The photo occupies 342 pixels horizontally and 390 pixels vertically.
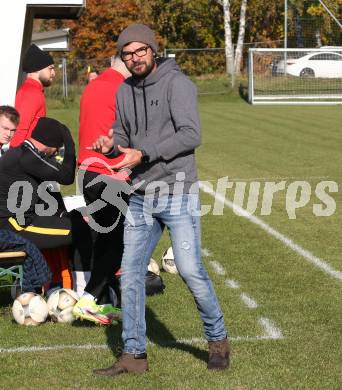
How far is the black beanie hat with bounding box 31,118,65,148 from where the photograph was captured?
812 centimetres

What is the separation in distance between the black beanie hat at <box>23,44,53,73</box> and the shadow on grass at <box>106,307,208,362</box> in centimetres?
280

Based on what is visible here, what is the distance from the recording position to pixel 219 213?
1337 cm

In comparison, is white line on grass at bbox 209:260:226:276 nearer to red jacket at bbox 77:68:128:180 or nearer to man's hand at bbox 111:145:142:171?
red jacket at bbox 77:68:128:180

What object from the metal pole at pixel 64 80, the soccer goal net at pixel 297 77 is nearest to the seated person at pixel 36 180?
the soccer goal net at pixel 297 77

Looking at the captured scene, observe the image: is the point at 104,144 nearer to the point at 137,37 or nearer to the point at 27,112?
the point at 137,37

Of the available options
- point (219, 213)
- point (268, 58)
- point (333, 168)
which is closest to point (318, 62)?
point (268, 58)

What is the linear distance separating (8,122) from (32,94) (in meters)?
0.71

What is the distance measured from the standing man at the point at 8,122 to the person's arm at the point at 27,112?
0.47m

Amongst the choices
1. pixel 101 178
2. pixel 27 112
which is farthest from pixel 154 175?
pixel 27 112

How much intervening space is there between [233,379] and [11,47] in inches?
483

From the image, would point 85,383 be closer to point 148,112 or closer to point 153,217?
point 153,217

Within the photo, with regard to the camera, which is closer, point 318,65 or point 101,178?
point 101,178

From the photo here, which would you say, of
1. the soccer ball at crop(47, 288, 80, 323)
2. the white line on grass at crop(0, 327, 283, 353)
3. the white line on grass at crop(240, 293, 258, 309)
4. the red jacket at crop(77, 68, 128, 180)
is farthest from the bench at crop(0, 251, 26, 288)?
the white line on grass at crop(240, 293, 258, 309)

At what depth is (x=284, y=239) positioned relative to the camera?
446 inches
